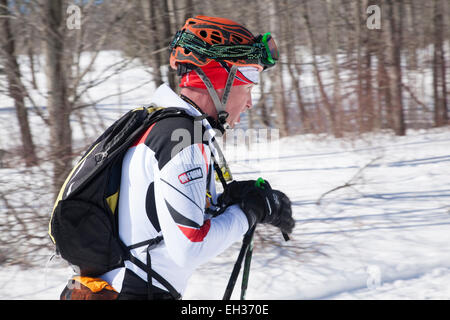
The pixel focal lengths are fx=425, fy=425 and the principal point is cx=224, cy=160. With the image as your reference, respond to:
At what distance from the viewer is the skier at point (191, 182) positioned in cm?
153

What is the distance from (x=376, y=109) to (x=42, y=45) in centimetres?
598

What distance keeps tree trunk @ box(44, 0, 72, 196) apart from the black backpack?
319 cm

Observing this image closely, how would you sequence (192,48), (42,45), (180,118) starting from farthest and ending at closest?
1. (42,45)
2. (192,48)
3. (180,118)

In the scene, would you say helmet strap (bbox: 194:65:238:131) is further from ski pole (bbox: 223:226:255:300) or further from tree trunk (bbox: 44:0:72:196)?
tree trunk (bbox: 44:0:72:196)

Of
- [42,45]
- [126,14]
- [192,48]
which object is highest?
[126,14]

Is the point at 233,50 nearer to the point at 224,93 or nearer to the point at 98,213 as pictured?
the point at 224,93

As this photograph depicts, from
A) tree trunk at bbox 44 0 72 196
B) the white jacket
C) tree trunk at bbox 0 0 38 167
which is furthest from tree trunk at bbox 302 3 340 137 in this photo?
the white jacket

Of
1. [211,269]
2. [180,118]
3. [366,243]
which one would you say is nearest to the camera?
[180,118]

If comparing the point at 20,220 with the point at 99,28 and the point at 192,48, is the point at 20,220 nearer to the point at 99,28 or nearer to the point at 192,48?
the point at 99,28

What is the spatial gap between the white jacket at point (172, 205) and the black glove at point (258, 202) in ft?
0.26

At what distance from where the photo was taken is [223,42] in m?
1.96

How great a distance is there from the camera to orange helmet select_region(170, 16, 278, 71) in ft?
6.37

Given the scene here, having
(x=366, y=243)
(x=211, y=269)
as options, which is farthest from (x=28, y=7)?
(x=366, y=243)

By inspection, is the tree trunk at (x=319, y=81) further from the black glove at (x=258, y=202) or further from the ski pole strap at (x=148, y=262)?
the ski pole strap at (x=148, y=262)
